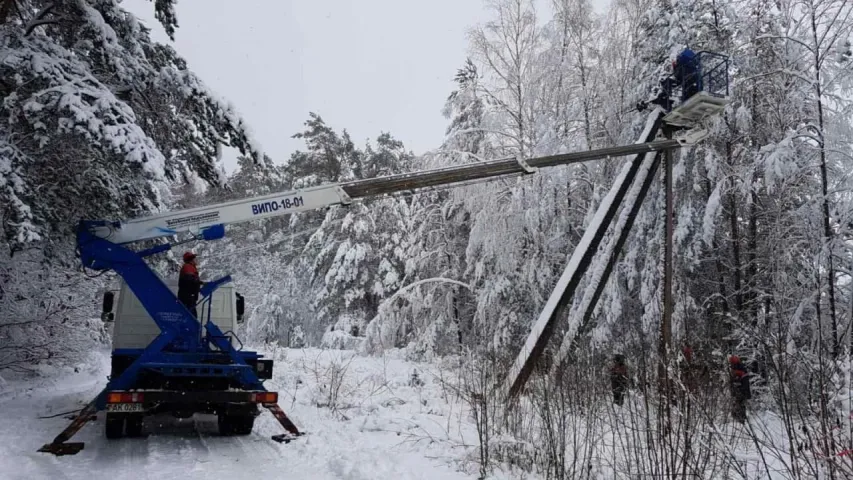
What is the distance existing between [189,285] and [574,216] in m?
11.8

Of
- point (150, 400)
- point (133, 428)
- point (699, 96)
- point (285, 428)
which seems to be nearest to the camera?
point (150, 400)

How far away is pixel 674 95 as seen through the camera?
36.4 feet

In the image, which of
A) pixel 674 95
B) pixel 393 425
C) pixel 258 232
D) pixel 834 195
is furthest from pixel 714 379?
pixel 258 232

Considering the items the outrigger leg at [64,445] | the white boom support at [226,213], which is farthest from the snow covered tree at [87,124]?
the outrigger leg at [64,445]

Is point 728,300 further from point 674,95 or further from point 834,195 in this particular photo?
point 674,95

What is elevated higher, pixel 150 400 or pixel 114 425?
pixel 150 400

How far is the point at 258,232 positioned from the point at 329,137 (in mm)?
A: 10165

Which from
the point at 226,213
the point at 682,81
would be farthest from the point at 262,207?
the point at 682,81

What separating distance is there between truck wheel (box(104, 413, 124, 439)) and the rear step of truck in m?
0.18

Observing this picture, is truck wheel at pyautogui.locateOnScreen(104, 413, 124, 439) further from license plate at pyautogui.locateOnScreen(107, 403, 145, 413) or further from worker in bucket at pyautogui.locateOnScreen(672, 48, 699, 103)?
worker in bucket at pyautogui.locateOnScreen(672, 48, 699, 103)

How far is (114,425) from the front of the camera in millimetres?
7191

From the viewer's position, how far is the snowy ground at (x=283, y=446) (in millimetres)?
5719

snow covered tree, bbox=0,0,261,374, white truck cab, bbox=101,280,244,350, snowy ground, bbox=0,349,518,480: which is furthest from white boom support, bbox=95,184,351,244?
snowy ground, bbox=0,349,518,480

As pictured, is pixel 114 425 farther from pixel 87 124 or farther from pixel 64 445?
pixel 87 124
